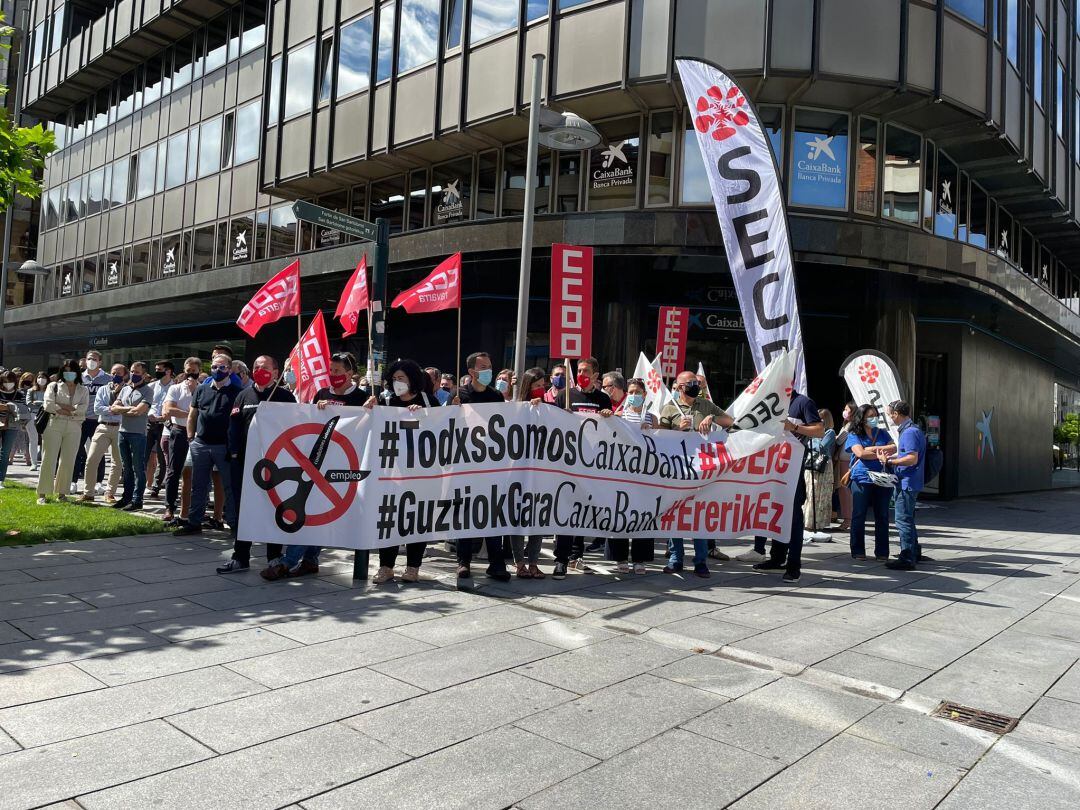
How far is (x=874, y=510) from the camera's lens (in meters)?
9.72

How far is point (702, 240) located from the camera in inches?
606

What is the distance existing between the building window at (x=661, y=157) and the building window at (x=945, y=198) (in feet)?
19.7

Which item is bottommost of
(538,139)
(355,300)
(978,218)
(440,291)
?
(355,300)

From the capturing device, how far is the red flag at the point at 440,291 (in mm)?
11773

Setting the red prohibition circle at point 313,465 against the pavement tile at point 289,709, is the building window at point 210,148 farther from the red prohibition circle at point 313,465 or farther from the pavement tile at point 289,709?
the pavement tile at point 289,709

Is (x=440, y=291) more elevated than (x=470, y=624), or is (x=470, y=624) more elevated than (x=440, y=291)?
(x=440, y=291)

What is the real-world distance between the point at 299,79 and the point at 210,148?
6.16 metres

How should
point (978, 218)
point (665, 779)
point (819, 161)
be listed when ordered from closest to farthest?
point (665, 779)
point (819, 161)
point (978, 218)

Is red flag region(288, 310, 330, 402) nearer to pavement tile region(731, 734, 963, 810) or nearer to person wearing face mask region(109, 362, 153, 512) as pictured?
person wearing face mask region(109, 362, 153, 512)

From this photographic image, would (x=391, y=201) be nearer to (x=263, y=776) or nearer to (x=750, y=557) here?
(x=750, y=557)

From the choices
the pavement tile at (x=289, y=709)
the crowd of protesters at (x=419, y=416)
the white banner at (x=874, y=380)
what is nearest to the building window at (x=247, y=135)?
the crowd of protesters at (x=419, y=416)

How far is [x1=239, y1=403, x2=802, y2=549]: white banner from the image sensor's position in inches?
281

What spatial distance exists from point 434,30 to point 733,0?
22.4 ft

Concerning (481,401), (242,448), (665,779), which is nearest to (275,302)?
(242,448)
